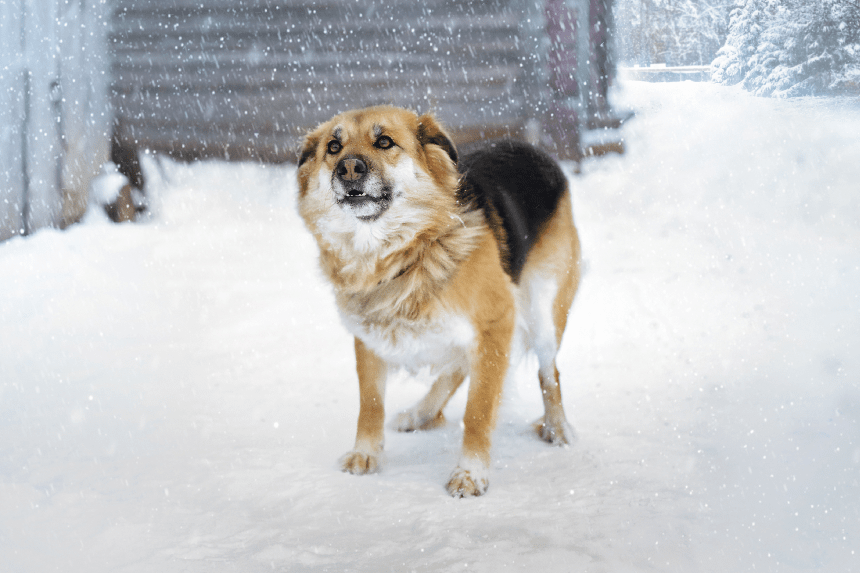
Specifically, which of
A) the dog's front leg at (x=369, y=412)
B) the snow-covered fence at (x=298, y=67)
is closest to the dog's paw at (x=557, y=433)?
the dog's front leg at (x=369, y=412)

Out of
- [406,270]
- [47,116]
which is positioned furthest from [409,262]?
[47,116]

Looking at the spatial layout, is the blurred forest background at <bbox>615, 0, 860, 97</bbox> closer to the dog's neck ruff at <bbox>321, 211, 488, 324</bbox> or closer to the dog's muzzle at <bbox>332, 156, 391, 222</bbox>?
the dog's neck ruff at <bbox>321, 211, 488, 324</bbox>

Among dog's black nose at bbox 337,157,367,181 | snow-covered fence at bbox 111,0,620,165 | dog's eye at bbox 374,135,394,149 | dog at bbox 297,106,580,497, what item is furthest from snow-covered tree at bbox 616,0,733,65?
snow-covered fence at bbox 111,0,620,165

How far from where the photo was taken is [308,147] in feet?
7.54

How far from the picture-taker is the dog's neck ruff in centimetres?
204

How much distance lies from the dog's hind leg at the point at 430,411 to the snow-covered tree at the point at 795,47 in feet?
5.88

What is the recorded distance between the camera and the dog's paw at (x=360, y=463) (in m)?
2.10

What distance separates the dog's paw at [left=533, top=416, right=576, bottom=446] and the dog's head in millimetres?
1003

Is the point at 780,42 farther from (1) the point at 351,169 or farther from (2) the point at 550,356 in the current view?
(1) the point at 351,169

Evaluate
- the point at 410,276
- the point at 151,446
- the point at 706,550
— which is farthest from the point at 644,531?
the point at 151,446

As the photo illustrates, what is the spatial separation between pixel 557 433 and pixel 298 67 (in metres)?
5.11

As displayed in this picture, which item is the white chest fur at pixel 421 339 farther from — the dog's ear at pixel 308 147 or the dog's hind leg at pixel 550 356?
the dog's ear at pixel 308 147

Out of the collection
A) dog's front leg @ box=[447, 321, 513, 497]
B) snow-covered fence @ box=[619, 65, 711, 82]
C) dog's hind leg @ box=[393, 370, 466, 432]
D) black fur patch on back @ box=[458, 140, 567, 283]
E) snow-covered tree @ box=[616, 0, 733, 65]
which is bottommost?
dog's hind leg @ box=[393, 370, 466, 432]

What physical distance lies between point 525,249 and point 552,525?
3.86 feet
